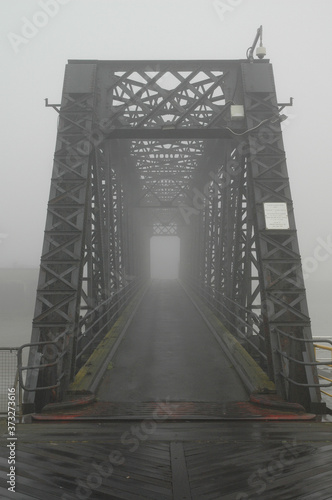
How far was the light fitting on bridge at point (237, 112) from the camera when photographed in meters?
9.04

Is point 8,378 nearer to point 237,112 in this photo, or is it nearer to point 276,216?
point 276,216

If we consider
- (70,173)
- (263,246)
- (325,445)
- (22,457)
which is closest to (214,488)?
(325,445)

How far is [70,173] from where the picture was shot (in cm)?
841

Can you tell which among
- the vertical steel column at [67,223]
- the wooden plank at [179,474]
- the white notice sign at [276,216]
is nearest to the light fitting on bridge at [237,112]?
the white notice sign at [276,216]

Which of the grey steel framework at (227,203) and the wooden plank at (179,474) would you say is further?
the grey steel framework at (227,203)

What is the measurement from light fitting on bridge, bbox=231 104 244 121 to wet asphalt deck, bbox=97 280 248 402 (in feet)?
20.4

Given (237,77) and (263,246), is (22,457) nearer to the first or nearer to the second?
(263,246)

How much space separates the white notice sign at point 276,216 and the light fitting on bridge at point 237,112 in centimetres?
256

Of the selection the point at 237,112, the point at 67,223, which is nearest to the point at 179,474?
the point at 67,223

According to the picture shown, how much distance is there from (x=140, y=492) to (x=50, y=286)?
488cm

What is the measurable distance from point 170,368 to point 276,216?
4.42m

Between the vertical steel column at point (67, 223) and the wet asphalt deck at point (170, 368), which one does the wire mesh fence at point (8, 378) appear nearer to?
the vertical steel column at point (67, 223)

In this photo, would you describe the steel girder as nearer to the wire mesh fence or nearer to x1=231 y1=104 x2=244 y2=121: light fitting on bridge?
x1=231 y1=104 x2=244 y2=121: light fitting on bridge

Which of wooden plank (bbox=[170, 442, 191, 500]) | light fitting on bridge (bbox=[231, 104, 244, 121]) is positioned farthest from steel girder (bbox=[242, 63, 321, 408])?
wooden plank (bbox=[170, 442, 191, 500])
